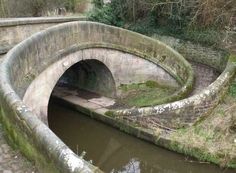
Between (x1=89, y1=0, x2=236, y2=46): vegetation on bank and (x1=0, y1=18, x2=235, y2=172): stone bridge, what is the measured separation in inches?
38.2

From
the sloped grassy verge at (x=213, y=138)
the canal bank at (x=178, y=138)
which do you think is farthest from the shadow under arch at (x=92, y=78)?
the sloped grassy verge at (x=213, y=138)

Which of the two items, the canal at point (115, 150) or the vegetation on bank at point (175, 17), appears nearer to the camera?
the canal at point (115, 150)

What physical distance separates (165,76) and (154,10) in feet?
14.7

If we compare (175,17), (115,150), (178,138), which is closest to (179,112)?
(178,138)

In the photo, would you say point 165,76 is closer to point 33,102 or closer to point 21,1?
point 33,102

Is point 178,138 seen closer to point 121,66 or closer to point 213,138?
point 213,138

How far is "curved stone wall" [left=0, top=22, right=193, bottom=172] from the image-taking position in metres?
4.22

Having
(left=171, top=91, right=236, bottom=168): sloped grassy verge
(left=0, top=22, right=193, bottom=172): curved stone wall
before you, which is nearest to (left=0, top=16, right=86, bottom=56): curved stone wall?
(left=0, top=22, right=193, bottom=172): curved stone wall

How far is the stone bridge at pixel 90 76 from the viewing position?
476 centimetres

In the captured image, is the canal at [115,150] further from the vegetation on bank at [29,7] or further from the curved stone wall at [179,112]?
the vegetation on bank at [29,7]

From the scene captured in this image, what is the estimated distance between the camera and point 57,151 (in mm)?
4090

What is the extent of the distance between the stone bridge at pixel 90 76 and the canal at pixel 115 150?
0.42 m

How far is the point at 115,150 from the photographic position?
40.0ft

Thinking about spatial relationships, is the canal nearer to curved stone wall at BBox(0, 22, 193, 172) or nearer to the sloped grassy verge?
the sloped grassy verge
